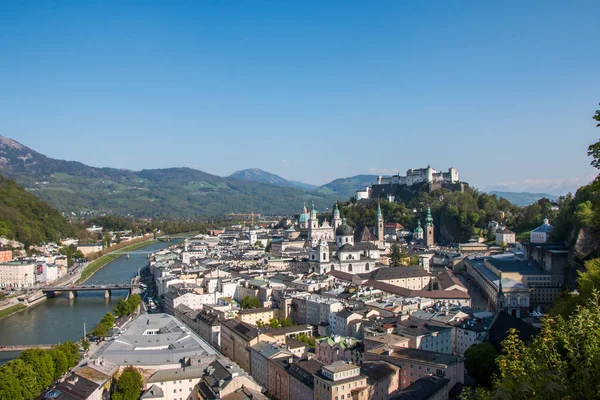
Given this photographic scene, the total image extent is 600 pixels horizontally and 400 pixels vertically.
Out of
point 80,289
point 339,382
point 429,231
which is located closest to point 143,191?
point 429,231

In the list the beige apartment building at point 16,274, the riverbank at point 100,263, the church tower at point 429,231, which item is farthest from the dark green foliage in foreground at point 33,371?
the church tower at point 429,231

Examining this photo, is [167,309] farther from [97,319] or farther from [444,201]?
[444,201]

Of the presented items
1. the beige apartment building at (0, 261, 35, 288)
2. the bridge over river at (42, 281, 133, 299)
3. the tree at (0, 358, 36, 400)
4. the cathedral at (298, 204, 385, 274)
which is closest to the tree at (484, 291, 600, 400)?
the tree at (0, 358, 36, 400)

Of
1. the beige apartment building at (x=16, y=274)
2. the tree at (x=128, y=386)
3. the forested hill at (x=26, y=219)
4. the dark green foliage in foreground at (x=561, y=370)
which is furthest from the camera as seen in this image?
the forested hill at (x=26, y=219)

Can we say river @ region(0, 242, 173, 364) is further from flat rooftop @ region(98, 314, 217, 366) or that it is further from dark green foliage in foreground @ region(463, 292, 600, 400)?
dark green foliage in foreground @ region(463, 292, 600, 400)

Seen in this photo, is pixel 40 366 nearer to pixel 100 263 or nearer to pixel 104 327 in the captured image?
pixel 104 327

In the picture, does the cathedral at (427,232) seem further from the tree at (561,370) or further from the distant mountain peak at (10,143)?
the distant mountain peak at (10,143)
